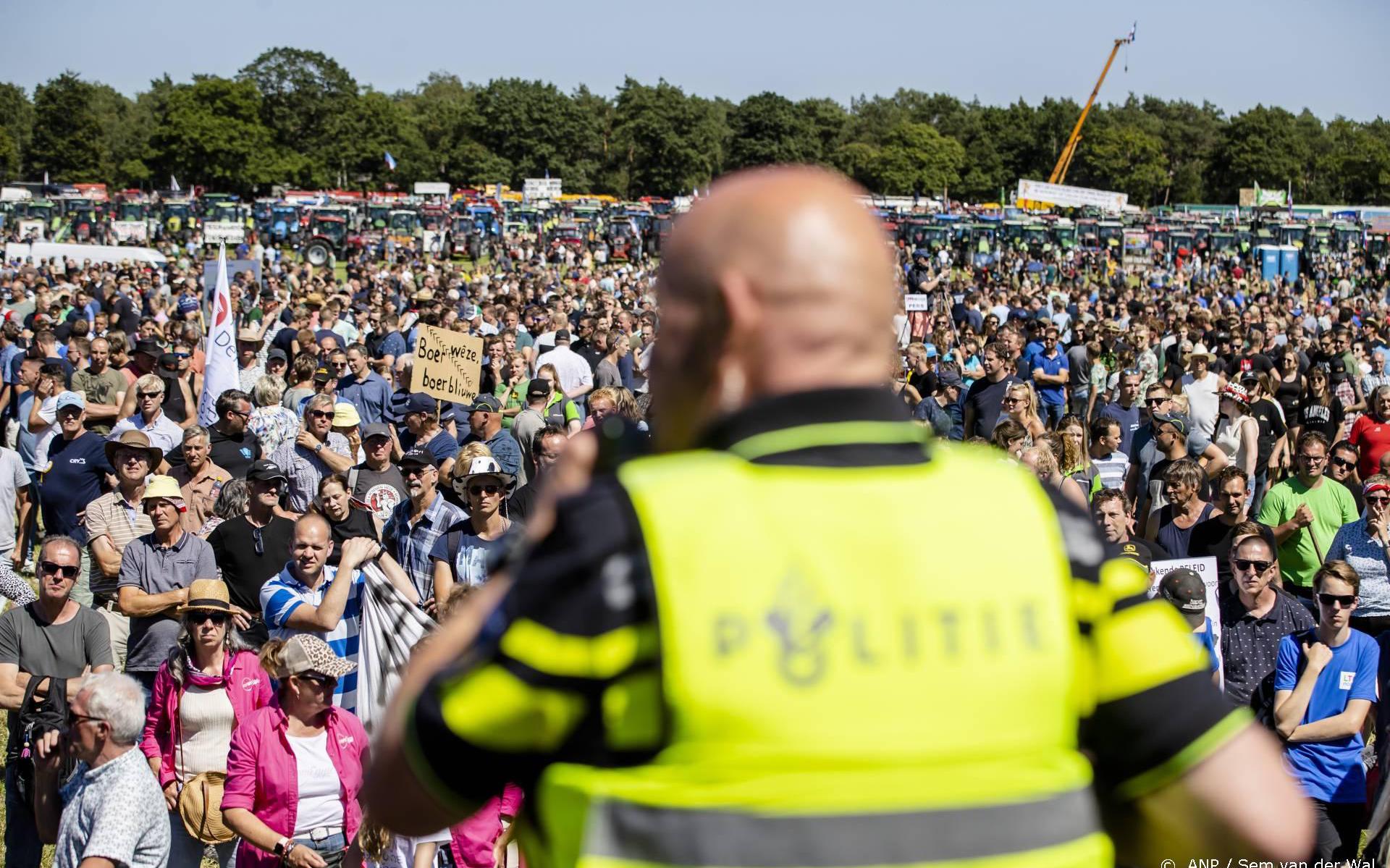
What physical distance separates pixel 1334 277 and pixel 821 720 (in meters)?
46.0

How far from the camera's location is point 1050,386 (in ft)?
43.4

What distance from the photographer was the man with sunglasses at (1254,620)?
Result: 6270 millimetres

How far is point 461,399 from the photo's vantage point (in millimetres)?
11586

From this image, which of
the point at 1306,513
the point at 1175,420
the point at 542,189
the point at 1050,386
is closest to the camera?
the point at 1306,513

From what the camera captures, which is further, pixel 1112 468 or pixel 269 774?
pixel 1112 468

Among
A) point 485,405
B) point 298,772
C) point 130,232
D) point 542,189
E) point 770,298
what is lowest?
point 298,772

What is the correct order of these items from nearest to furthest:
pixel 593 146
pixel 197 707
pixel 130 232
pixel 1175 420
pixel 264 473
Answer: pixel 197 707 → pixel 264 473 → pixel 1175 420 → pixel 130 232 → pixel 593 146

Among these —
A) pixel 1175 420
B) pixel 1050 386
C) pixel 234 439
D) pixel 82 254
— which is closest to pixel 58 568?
pixel 234 439

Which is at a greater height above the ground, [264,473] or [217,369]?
[217,369]

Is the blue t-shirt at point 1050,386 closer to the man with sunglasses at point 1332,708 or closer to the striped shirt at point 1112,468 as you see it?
the striped shirt at point 1112,468

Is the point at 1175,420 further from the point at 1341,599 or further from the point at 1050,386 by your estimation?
the point at 1050,386

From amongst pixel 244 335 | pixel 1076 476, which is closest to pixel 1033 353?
pixel 1076 476

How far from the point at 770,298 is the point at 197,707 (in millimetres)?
5084

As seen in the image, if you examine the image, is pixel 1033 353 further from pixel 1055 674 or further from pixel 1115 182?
pixel 1115 182
